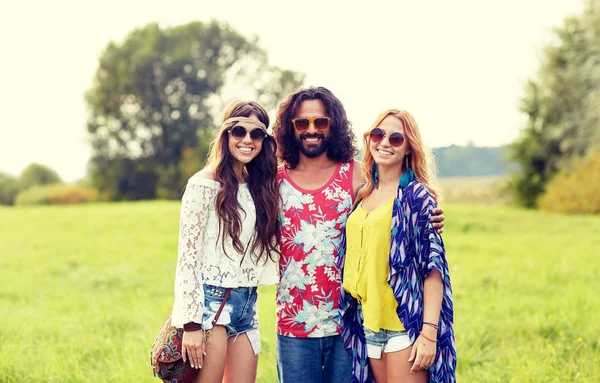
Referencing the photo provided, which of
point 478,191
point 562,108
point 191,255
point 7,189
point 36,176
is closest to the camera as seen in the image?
point 191,255

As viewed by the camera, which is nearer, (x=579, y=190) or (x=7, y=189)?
(x=579, y=190)

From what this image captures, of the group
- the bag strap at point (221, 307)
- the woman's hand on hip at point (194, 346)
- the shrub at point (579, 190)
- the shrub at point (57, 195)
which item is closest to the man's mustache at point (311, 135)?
the bag strap at point (221, 307)

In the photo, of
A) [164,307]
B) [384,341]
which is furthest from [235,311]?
[164,307]

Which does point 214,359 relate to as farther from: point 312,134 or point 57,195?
point 57,195

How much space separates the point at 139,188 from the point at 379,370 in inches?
1457

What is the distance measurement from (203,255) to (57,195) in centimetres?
3624

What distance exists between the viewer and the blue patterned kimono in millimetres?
2818

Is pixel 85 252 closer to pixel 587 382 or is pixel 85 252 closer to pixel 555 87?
pixel 587 382

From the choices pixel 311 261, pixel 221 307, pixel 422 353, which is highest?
pixel 311 261

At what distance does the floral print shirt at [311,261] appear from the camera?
127 inches

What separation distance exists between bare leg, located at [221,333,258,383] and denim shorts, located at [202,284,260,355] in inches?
1.2

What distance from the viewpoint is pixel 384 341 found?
115 inches

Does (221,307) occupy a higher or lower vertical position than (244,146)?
lower

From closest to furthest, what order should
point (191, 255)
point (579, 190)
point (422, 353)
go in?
point (422, 353)
point (191, 255)
point (579, 190)
